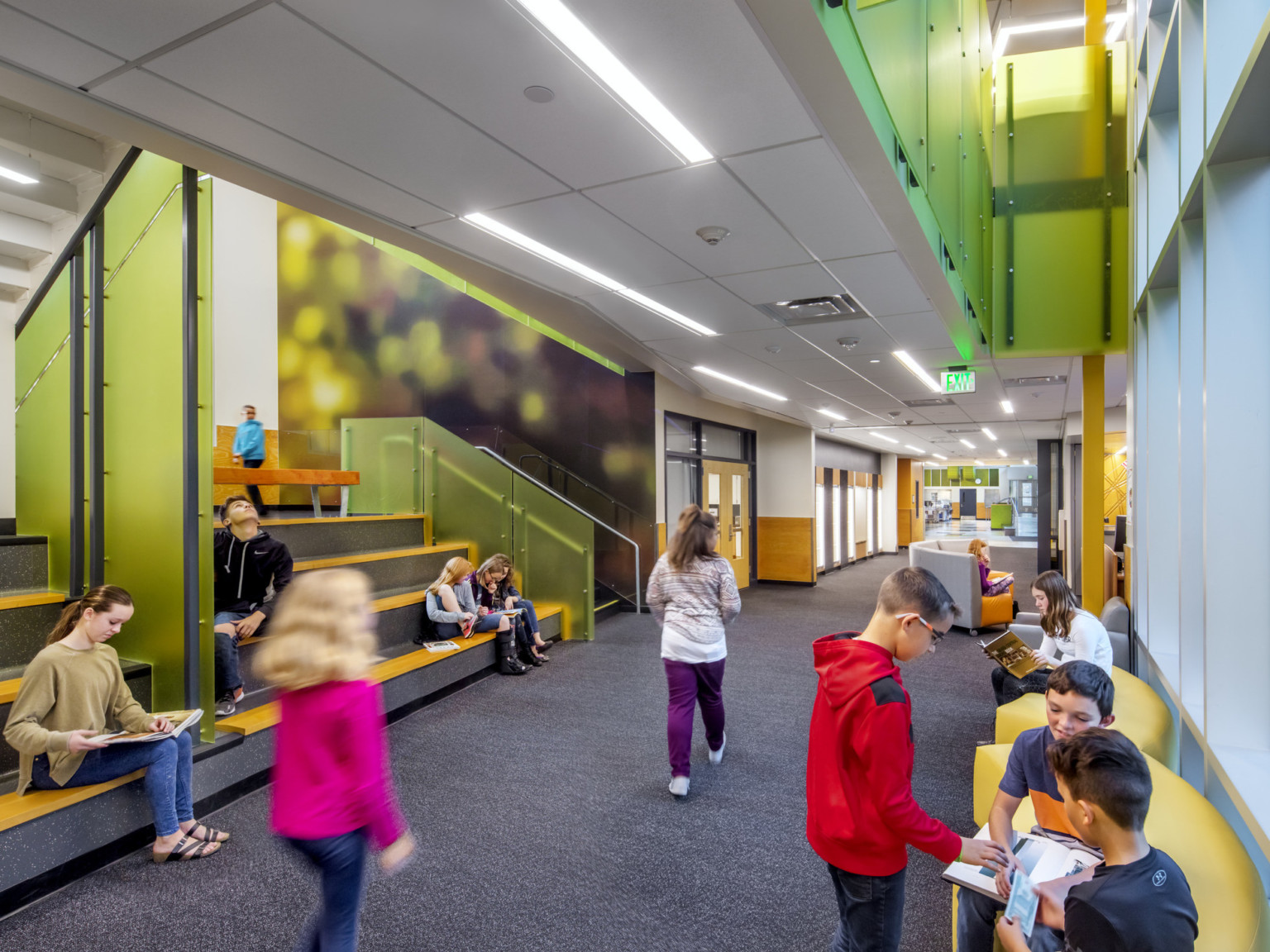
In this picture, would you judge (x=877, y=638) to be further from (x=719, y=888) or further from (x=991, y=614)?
(x=991, y=614)

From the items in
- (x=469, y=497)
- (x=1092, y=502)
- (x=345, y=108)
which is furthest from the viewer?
(x=469, y=497)

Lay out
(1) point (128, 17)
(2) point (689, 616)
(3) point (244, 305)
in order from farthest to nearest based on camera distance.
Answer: (3) point (244, 305) → (2) point (689, 616) → (1) point (128, 17)

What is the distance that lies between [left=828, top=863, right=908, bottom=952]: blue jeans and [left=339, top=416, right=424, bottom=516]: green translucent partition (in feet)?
22.1

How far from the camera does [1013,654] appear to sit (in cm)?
403

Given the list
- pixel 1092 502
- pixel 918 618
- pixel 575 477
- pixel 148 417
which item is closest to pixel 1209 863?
pixel 918 618

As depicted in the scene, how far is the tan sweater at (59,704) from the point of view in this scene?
9.22 ft

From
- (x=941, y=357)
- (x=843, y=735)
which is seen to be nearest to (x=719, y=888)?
(x=843, y=735)

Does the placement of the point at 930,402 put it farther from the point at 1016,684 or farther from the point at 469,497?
the point at 469,497

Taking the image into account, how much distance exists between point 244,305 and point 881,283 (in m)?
8.37

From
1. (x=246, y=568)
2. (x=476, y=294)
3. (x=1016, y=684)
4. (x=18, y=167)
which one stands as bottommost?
(x=1016, y=684)

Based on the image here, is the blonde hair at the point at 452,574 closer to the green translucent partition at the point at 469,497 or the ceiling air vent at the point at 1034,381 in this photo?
the green translucent partition at the point at 469,497

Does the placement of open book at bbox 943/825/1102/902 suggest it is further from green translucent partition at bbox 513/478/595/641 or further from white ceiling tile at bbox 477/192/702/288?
green translucent partition at bbox 513/478/595/641

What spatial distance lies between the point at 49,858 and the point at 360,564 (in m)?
3.31

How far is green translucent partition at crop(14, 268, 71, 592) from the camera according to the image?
4.14 m
